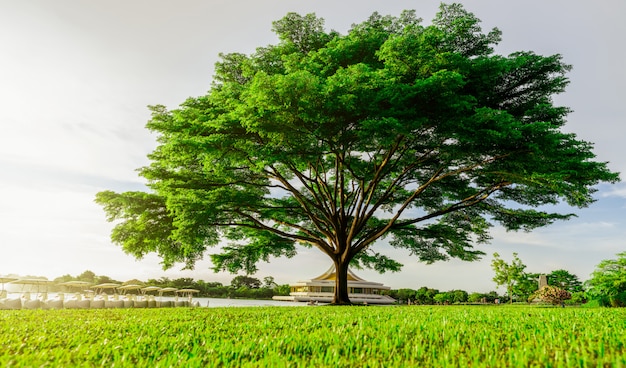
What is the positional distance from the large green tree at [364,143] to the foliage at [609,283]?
5028 mm

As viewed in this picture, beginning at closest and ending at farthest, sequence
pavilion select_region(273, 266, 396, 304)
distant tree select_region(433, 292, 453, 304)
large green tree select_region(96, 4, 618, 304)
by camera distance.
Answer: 1. large green tree select_region(96, 4, 618, 304)
2. pavilion select_region(273, 266, 396, 304)
3. distant tree select_region(433, 292, 453, 304)

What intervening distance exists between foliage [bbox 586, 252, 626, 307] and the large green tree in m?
5.03

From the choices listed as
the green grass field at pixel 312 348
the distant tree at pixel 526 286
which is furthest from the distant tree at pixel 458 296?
the green grass field at pixel 312 348

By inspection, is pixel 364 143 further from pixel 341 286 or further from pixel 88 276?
pixel 88 276

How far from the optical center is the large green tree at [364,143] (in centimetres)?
1473

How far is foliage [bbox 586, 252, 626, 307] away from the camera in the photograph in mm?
20641

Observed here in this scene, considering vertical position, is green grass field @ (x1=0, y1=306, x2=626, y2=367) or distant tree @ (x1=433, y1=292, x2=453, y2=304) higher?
green grass field @ (x1=0, y1=306, x2=626, y2=367)

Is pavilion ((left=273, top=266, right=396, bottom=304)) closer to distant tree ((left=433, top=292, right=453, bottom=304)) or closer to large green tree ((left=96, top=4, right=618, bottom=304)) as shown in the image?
distant tree ((left=433, top=292, right=453, bottom=304))

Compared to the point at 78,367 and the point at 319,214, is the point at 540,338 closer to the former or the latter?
the point at 78,367

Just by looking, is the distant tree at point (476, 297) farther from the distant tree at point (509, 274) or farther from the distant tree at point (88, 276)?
the distant tree at point (88, 276)

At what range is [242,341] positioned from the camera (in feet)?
14.9

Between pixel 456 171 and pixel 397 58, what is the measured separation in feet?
24.0

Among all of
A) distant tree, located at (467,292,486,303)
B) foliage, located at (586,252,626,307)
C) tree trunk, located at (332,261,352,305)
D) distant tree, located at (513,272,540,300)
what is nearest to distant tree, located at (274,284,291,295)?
distant tree, located at (467,292,486,303)

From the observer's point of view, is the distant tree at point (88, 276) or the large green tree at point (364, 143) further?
the distant tree at point (88, 276)
